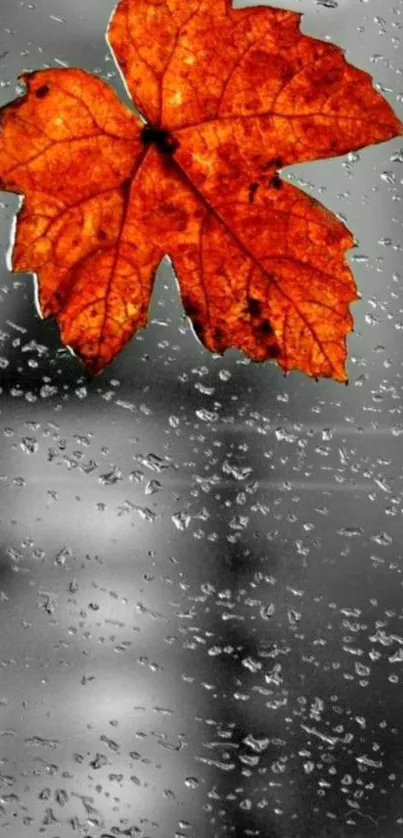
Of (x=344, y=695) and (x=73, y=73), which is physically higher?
(x=73, y=73)

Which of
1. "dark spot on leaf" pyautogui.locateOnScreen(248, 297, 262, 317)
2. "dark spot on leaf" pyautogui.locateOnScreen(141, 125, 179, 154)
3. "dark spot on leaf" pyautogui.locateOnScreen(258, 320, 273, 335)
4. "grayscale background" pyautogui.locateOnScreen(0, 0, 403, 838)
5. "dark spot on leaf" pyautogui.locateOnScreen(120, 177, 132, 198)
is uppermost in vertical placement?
"dark spot on leaf" pyautogui.locateOnScreen(141, 125, 179, 154)

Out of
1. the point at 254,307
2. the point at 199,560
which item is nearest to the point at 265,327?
the point at 254,307

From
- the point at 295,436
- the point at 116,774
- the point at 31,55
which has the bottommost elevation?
the point at 116,774

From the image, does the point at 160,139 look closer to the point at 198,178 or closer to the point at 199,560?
the point at 198,178

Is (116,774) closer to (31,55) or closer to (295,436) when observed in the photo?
(295,436)

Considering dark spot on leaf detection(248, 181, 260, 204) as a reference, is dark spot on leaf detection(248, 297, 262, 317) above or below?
below

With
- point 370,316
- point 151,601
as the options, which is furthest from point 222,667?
point 370,316
